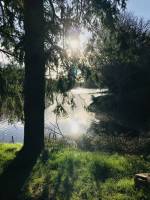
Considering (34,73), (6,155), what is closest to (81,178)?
(6,155)

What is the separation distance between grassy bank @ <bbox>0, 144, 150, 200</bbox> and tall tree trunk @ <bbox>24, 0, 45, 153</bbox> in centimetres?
87

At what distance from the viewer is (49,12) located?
1327 cm

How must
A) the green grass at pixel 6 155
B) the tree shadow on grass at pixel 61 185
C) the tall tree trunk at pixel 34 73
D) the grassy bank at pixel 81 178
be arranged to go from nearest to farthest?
the grassy bank at pixel 81 178
the tree shadow on grass at pixel 61 185
the green grass at pixel 6 155
the tall tree trunk at pixel 34 73

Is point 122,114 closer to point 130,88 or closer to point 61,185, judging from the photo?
point 130,88

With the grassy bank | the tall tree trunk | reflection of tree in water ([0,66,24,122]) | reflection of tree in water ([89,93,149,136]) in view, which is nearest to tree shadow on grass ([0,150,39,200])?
the grassy bank

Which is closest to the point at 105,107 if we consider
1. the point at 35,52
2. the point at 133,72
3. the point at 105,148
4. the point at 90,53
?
the point at 133,72

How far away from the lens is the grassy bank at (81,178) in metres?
7.77

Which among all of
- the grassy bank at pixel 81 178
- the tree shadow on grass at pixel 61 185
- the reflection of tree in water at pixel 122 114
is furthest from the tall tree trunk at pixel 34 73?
the reflection of tree in water at pixel 122 114

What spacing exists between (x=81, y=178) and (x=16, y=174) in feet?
6.04

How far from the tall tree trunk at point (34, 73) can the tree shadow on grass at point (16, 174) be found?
0.60m

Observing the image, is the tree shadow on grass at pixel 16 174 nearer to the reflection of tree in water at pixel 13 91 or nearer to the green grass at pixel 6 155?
the green grass at pixel 6 155

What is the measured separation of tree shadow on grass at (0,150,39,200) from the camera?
851 centimetres

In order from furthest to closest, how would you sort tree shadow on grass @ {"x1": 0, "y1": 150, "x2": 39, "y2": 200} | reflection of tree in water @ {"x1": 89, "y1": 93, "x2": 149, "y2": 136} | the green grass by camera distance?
reflection of tree in water @ {"x1": 89, "y1": 93, "x2": 149, "y2": 136}
the green grass
tree shadow on grass @ {"x1": 0, "y1": 150, "x2": 39, "y2": 200}

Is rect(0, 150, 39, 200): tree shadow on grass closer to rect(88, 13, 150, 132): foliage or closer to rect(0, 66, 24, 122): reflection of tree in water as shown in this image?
rect(0, 66, 24, 122): reflection of tree in water
